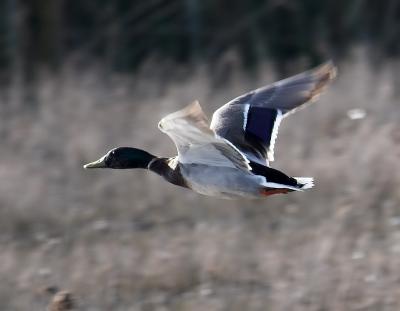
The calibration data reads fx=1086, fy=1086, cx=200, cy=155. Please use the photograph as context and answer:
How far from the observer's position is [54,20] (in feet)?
37.8

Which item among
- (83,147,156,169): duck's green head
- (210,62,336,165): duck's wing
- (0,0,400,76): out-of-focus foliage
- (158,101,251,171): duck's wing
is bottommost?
(158,101,251,171): duck's wing

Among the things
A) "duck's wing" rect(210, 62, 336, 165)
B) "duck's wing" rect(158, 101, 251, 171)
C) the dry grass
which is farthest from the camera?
the dry grass

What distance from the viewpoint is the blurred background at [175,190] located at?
577 cm

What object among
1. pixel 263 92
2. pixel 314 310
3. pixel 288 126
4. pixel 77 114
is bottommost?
pixel 314 310

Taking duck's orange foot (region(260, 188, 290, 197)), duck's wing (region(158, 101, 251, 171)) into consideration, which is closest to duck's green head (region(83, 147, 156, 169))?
duck's wing (region(158, 101, 251, 171))

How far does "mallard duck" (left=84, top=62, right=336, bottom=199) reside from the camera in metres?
4.40

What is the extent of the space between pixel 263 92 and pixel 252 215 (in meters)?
1.45

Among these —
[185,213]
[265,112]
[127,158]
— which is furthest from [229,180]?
[185,213]

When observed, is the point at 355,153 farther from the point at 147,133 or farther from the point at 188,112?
the point at 188,112

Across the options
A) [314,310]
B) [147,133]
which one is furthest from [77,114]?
[314,310]

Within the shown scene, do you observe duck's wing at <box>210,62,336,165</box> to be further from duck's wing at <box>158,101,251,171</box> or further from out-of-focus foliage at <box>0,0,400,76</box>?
out-of-focus foliage at <box>0,0,400,76</box>

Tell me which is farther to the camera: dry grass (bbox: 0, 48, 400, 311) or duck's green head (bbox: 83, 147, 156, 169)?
dry grass (bbox: 0, 48, 400, 311)

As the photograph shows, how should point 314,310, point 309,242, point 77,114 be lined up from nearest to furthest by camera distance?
point 314,310 → point 309,242 → point 77,114

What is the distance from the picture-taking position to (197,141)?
455 centimetres
